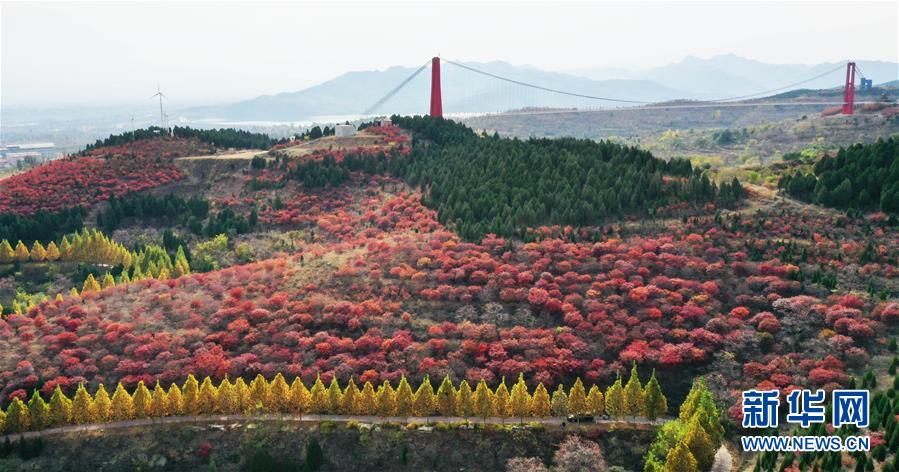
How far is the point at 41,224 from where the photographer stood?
132125 mm

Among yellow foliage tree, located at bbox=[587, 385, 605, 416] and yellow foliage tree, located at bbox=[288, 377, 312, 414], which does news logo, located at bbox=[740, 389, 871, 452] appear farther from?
yellow foliage tree, located at bbox=[288, 377, 312, 414]

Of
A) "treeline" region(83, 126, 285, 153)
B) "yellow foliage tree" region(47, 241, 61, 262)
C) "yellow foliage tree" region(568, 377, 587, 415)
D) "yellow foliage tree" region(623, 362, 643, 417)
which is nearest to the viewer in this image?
"yellow foliage tree" region(623, 362, 643, 417)

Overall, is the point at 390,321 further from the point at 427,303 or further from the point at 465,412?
the point at 465,412

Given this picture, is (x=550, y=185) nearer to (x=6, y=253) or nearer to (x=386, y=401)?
(x=386, y=401)

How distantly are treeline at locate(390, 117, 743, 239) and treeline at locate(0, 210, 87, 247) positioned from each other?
67.6m

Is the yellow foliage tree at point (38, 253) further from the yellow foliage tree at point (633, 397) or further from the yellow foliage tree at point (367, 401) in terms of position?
the yellow foliage tree at point (633, 397)

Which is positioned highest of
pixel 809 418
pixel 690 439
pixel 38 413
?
pixel 809 418

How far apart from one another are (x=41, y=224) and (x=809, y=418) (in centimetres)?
13157

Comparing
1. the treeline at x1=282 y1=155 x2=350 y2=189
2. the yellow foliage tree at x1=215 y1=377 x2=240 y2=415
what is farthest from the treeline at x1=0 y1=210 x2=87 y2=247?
the yellow foliage tree at x1=215 y1=377 x2=240 y2=415

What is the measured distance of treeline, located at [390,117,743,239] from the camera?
10675 centimetres

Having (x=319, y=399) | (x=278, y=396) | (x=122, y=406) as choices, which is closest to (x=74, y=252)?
(x=122, y=406)

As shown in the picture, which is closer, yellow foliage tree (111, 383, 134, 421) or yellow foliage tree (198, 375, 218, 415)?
yellow foliage tree (111, 383, 134, 421)

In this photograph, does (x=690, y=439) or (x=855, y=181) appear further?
(x=855, y=181)

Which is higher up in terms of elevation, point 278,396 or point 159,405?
point 278,396
